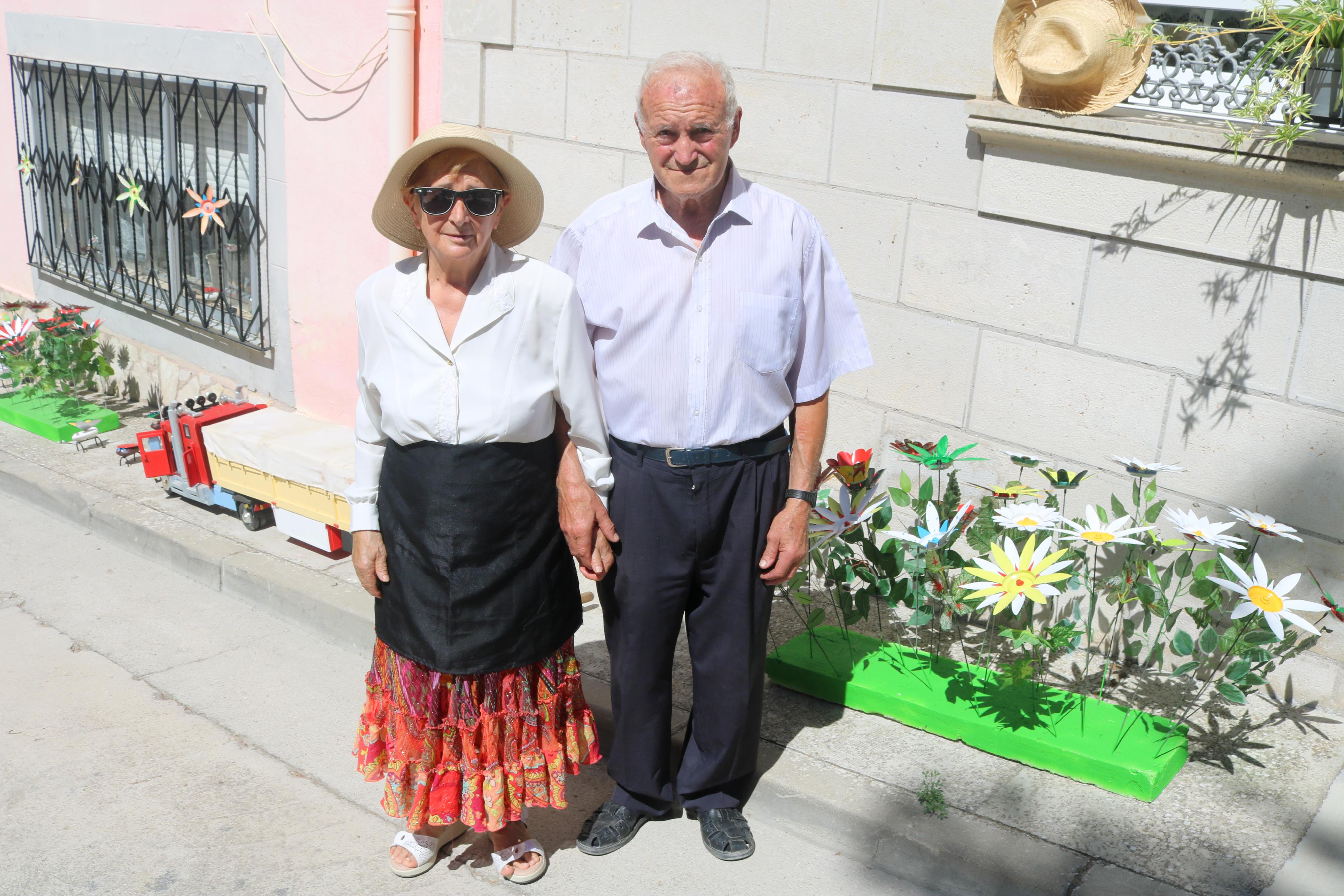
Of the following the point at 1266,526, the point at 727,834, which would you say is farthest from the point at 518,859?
the point at 1266,526

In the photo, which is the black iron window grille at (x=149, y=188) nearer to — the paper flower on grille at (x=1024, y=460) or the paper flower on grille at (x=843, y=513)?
the paper flower on grille at (x=843, y=513)

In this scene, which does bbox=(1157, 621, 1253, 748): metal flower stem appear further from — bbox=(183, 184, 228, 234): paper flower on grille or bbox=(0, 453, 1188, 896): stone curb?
bbox=(183, 184, 228, 234): paper flower on grille

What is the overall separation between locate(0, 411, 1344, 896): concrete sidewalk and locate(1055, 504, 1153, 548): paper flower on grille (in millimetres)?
653

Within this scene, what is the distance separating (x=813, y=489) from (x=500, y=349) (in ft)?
2.80

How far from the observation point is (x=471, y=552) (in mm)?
2742

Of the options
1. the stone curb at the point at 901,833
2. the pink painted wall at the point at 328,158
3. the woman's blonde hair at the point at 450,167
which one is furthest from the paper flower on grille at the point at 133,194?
the woman's blonde hair at the point at 450,167

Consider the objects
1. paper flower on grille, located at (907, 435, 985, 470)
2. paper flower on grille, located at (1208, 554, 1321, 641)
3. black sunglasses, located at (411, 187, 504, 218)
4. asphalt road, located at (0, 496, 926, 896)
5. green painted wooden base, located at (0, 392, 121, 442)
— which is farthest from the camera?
green painted wooden base, located at (0, 392, 121, 442)

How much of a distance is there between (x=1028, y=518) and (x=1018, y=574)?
0.23 meters

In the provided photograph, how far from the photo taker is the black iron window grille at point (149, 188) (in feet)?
20.8

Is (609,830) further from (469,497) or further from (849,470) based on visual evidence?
(849,470)

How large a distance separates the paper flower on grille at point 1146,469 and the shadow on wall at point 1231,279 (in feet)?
0.53

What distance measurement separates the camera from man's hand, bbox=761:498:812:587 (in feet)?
9.48

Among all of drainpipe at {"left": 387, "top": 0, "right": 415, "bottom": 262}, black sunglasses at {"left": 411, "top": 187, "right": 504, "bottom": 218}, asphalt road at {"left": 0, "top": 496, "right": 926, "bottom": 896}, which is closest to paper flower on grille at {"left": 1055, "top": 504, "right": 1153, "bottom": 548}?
asphalt road at {"left": 0, "top": 496, "right": 926, "bottom": 896}

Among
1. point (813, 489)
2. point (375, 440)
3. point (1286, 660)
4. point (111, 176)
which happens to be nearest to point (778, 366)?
point (813, 489)
